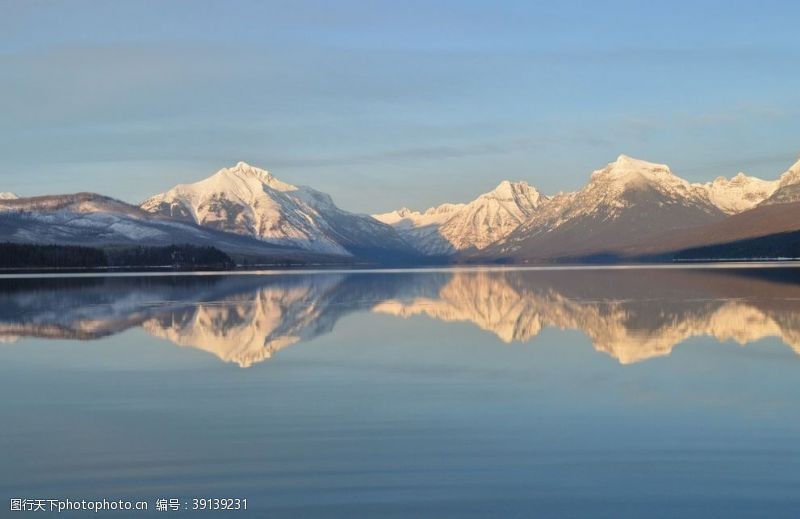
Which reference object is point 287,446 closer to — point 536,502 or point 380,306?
point 536,502

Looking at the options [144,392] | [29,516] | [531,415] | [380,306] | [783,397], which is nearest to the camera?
[29,516]

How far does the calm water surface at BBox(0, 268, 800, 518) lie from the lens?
1488cm

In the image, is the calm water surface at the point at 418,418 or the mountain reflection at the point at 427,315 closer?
the calm water surface at the point at 418,418

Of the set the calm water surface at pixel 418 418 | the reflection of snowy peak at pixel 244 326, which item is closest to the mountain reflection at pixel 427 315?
the reflection of snowy peak at pixel 244 326

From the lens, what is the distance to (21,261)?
19700 cm

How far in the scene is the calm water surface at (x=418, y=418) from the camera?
1488 cm

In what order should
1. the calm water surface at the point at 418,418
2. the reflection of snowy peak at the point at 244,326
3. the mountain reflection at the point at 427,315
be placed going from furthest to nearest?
the mountain reflection at the point at 427,315 → the reflection of snowy peak at the point at 244,326 → the calm water surface at the point at 418,418

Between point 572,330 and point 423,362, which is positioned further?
point 572,330

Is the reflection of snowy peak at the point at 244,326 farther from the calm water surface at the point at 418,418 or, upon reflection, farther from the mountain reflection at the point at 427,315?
the calm water surface at the point at 418,418

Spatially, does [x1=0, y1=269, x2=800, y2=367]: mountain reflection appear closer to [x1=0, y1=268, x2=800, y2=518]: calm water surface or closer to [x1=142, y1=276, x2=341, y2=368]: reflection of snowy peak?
[x1=142, y1=276, x2=341, y2=368]: reflection of snowy peak

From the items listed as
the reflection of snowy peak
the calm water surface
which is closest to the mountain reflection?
the reflection of snowy peak

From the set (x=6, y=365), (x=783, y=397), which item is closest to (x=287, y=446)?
(x=783, y=397)

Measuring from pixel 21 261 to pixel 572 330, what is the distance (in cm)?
17944

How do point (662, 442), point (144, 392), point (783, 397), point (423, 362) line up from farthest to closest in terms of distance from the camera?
point (423, 362) → point (144, 392) → point (783, 397) → point (662, 442)
